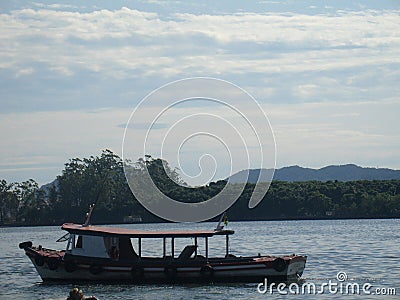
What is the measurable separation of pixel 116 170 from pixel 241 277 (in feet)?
485

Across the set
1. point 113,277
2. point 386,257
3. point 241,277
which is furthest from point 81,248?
point 386,257

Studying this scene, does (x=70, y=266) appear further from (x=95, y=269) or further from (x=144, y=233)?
(x=144, y=233)

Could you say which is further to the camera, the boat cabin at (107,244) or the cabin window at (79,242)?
the cabin window at (79,242)

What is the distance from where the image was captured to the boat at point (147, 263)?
1734 inches

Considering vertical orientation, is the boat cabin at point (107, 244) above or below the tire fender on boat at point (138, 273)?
above

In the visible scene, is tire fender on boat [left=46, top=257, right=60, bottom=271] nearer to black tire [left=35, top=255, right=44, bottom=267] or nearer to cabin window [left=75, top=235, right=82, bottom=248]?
black tire [left=35, top=255, right=44, bottom=267]

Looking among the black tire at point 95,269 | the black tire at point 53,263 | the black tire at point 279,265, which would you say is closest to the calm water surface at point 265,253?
the black tire at point 95,269

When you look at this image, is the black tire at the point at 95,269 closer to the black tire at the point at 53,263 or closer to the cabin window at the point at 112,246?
the cabin window at the point at 112,246

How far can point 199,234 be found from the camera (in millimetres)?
44156

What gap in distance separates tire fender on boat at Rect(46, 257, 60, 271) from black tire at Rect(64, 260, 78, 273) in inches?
22.8

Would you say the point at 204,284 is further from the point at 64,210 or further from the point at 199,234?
the point at 64,210

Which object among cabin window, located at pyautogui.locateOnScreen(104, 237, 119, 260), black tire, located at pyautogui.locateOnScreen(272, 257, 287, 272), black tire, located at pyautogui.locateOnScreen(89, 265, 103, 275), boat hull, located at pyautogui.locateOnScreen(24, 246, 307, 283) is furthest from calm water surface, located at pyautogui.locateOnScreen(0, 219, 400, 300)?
cabin window, located at pyautogui.locateOnScreen(104, 237, 119, 260)

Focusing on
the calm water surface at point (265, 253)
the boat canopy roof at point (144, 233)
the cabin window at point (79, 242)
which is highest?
the boat canopy roof at point (144, 233)

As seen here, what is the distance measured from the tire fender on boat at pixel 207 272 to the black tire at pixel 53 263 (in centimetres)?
746
